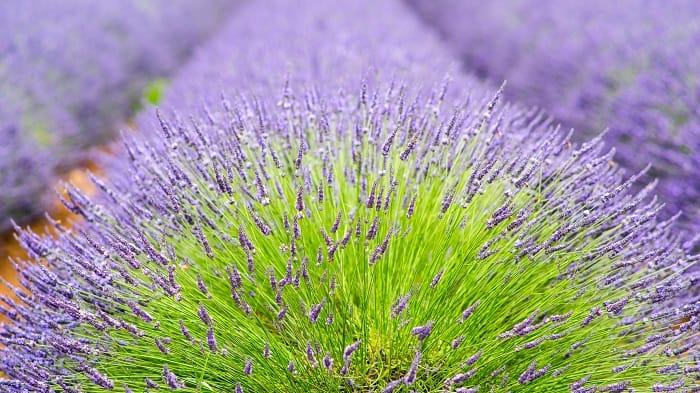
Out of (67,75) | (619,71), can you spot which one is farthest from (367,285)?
(67,75)

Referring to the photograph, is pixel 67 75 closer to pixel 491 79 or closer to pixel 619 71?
pixel 491 79

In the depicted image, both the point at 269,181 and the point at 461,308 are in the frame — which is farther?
the point at 269,181

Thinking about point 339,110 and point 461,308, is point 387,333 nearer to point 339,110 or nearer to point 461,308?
point 461,308

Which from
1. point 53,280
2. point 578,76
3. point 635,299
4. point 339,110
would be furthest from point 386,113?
point 578,76

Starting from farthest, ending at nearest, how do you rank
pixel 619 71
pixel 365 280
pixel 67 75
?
pixel 67 75 → pixel 619 71 → pixel 365 280

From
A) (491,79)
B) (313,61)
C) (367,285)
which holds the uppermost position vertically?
(491,79)

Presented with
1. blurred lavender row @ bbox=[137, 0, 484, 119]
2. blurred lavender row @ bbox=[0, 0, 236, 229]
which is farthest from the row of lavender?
blurred lavender row @ bbox=[0, 0, 236, 229]

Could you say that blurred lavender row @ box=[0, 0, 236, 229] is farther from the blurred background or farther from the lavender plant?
the lavender plant
